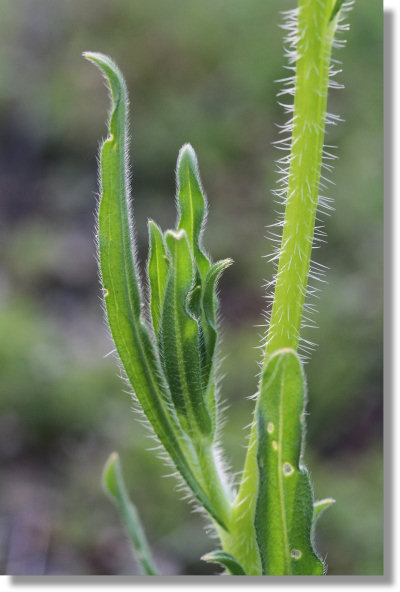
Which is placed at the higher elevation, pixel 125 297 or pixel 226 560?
pixel 125 297

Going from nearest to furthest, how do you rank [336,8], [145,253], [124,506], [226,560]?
1. [336,8]
2. [226,560]
3. [124,506]
4. [145,253]

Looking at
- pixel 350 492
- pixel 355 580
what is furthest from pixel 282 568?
pixel 350 492

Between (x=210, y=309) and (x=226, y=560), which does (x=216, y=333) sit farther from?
(x=226, y=560)

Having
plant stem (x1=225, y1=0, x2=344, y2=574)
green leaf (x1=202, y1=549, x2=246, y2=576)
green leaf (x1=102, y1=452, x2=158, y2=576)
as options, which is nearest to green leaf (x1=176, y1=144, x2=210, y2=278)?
plant stem (x1=225, y1=0, x2=344, y2=574)

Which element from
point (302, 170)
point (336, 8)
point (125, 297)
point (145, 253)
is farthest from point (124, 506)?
point (145, 253)

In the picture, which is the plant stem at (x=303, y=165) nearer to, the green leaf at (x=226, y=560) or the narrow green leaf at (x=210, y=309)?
the narrow green leaf at (x=210, y=309)

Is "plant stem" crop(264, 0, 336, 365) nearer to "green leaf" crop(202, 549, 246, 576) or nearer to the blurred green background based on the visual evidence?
"green leaf" crop(202, 549, 246, 576)

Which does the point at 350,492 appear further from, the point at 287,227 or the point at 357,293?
the point at 287,227
